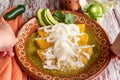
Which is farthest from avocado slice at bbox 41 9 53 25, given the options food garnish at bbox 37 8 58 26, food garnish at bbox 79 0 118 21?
food garnish at bbox 79 0 118 21

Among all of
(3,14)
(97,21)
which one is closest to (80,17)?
(97,21)

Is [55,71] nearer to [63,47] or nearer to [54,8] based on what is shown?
[63,47]

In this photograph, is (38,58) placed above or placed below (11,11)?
below

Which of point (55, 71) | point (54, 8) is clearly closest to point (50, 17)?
point (54, 8)

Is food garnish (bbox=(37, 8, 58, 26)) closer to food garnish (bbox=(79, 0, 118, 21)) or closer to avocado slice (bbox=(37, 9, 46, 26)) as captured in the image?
avocado slice (bbox=(37, 9, 46, 26))

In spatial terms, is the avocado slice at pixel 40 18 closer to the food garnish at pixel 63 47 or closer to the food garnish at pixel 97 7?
the food garnish at pixel 63 47

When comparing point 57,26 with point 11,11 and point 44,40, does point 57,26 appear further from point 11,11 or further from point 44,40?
point 11,11

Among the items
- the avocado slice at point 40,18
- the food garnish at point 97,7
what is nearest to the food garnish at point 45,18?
the avocado slice at point 40,18
